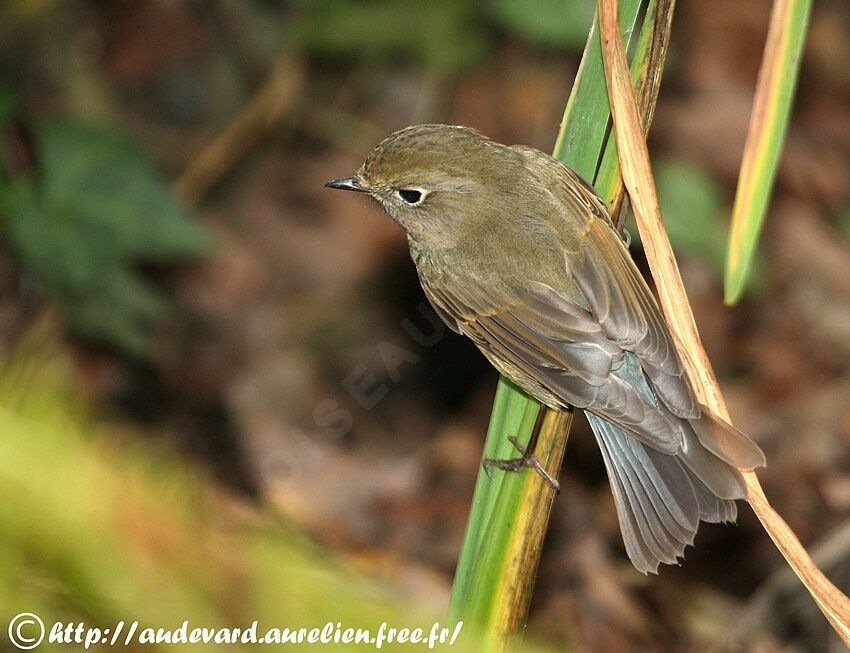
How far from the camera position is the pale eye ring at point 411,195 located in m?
3.36

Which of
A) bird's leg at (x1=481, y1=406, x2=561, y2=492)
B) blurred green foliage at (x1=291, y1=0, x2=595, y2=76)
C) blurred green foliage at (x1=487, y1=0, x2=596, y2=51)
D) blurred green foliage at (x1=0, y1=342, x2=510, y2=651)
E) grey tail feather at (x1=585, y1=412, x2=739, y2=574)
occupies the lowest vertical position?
blurred green foliage at (x1=291, y1=0, x2=595, y2=76)

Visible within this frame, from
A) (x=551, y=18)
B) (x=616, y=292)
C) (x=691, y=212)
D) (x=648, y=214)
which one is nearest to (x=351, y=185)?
(x=616, y=292)

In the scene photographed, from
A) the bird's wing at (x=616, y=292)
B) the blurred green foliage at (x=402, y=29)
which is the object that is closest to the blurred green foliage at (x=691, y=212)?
the blurred green foliage at (x=402, y=29)

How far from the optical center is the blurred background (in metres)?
4.50

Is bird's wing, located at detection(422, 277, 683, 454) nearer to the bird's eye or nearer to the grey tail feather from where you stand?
the grey tail feather

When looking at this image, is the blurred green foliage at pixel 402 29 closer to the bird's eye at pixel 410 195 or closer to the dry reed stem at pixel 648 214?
the bird's eye at pixel 410 195

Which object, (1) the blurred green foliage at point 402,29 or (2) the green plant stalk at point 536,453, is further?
(1) the blurred green foliage at point 402,29

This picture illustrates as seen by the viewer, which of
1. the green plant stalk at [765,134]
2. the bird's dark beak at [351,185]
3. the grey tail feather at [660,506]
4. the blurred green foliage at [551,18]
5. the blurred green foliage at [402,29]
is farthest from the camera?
the blurred green foliage at [402,29]

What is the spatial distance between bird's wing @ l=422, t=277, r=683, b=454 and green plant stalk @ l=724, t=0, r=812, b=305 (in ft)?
1.50

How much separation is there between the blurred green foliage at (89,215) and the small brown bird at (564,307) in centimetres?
140

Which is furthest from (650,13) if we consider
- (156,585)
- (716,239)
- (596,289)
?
(716,239)

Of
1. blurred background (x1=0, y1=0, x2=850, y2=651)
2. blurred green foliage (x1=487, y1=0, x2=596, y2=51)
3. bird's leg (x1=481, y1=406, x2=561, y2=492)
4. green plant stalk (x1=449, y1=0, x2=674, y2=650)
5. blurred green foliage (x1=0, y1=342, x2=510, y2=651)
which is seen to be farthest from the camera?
blurred green foliage (x1=487, y1=0, x2=596, y2=51)

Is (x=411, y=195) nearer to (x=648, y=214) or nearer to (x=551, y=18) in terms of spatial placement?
(x=648, y=214)

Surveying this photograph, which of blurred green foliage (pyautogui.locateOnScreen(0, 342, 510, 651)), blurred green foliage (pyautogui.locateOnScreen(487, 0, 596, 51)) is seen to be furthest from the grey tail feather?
blurred green foliage (pyautogui.locateOnScreen(487, 0, 596, 51))
